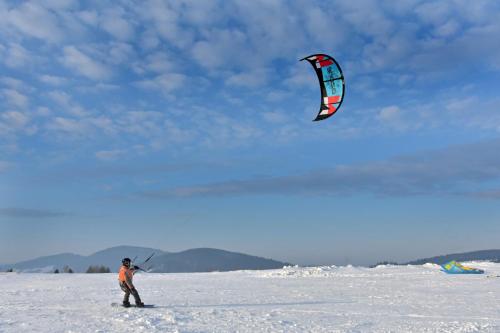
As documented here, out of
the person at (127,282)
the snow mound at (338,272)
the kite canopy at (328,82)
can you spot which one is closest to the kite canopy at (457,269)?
the snow mound at (338,272)

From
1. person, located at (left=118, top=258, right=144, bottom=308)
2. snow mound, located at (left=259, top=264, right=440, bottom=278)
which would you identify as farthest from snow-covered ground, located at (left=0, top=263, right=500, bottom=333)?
snow mound, located at (left=259, top=264, right=440, bottom=278)

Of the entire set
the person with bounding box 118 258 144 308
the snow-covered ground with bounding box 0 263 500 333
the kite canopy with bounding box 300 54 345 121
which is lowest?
the snow-covered ground with bounding box 0 263 500 333

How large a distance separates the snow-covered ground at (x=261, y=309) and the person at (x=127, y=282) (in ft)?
1.23

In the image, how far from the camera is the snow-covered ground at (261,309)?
10430 millimetres

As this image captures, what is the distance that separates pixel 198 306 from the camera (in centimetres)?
1328

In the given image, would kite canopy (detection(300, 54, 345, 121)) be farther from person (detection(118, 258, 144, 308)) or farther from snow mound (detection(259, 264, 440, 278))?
snow mound (detection(259, 264, 440, 278))

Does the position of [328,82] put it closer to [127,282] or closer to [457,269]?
[127,282]

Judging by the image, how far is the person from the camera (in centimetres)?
1260

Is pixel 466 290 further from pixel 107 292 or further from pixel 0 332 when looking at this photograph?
pixel 0 332

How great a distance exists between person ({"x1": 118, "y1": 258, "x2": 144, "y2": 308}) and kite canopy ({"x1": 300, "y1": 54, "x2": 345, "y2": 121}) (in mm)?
6657

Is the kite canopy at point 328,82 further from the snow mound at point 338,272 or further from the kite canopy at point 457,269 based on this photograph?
the kite canopy at point 457,269

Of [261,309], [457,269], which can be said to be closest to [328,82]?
[261,309]

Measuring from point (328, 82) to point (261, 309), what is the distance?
22.6 ft

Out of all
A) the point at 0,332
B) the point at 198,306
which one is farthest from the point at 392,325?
the point at 0,332
